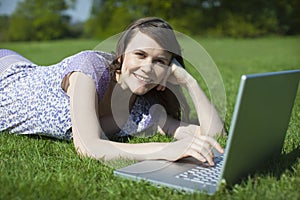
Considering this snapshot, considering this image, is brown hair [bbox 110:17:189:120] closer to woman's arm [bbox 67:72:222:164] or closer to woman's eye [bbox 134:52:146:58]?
woman's eye [bbox 134:52:146:58]

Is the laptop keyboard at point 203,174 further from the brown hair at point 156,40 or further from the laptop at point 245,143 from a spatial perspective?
the brown hair at point 156,40

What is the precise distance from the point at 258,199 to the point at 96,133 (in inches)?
31.1

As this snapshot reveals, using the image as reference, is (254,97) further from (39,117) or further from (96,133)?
(39,117)

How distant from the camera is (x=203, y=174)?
1882 mm

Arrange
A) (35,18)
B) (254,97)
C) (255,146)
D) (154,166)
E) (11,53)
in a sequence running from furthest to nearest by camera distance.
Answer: (35,18), (11,53), (154,166), (255,146), (254,97)

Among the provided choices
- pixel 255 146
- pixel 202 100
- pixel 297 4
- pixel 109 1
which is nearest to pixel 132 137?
pixel 202 100

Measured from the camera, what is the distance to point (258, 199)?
1.65m

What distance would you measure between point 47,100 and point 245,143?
1.37 meters

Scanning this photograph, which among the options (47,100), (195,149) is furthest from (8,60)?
(195,149)

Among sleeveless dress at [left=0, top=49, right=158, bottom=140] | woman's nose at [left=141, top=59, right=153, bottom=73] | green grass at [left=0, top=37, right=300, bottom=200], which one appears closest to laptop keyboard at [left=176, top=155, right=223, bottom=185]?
green grass at [left=0, top=37, right=300, bottom=200]

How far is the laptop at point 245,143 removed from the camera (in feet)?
5.12

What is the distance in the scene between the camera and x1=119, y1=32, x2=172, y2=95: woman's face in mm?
2295

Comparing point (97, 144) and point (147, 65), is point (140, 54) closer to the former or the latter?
point (147, 65)

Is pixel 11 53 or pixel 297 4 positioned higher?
pixel 11 53
